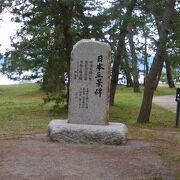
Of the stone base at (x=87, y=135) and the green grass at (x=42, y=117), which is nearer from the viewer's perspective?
the stone base at (x=87, y=135)

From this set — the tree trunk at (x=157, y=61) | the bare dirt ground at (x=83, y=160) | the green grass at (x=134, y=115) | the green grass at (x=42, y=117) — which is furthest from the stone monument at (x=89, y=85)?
the green grass at (x=134, y=115)

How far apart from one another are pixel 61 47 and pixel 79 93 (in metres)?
7.44

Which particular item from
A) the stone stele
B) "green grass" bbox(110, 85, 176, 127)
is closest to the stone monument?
the stone stele

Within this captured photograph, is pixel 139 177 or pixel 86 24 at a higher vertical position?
pixel 86 24

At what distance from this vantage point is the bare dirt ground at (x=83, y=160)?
6984 millimetres

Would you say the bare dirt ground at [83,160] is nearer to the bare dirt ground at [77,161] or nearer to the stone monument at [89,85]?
the bare dirt ground at [77,161]

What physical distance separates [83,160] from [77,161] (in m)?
0.13

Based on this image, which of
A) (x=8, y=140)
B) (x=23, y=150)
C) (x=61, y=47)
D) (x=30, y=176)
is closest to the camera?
(x=30, y=176)

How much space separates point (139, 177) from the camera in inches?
273

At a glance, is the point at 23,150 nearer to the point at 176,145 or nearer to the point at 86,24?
the point at 176,145

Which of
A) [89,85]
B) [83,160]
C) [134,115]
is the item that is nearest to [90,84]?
[89,85]

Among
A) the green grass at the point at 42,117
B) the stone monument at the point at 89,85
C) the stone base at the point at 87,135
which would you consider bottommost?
the green grass at the point at 42,117

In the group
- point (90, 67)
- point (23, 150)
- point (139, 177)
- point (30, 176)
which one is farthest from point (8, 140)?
point (139, 177)

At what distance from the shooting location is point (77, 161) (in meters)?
7.94
